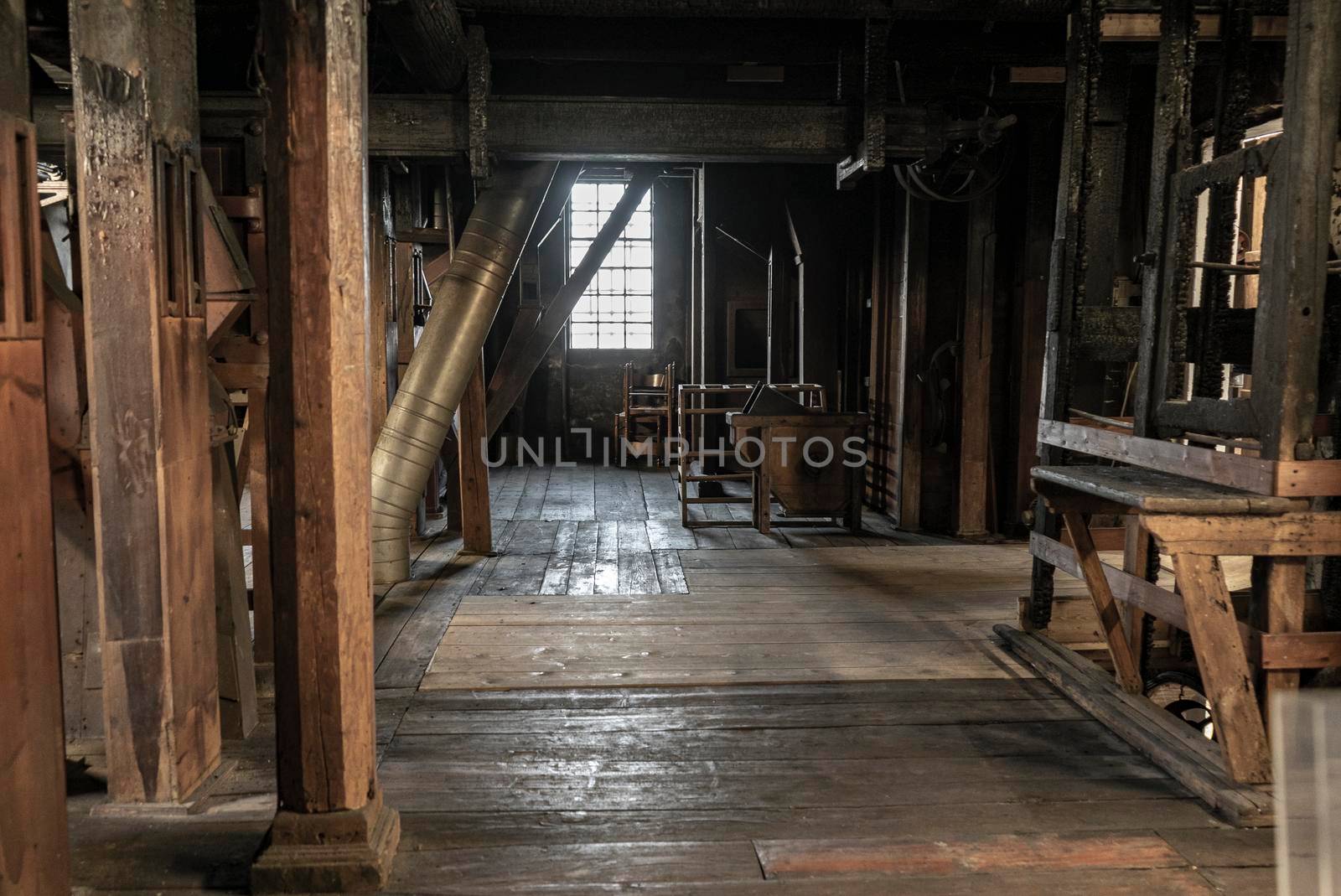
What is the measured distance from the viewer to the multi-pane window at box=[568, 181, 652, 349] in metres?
12.9

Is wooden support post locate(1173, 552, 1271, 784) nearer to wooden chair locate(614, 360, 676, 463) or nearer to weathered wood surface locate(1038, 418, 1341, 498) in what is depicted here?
weathered wood surface locate(1038, 418, 1341, 498)

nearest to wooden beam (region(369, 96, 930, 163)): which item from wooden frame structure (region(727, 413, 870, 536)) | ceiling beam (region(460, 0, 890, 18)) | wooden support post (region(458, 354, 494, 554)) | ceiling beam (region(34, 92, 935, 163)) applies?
ceiling beam (region(34, 92, 935, 163))

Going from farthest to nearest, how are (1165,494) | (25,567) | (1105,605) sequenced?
(1105,605)
(1165,494)
(25,567)

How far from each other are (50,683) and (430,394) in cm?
385

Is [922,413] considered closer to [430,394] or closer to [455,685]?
[430,394]

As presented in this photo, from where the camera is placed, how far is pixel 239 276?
3.12 m

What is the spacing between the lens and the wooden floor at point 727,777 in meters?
2.43

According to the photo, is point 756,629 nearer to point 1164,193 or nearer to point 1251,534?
point 1251,534

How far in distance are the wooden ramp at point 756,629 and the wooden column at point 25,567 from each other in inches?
82.6

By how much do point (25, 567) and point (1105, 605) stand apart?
11.1 feet

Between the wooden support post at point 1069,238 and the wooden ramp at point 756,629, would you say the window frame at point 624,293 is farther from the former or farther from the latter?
the wooden support post at point 1069,238

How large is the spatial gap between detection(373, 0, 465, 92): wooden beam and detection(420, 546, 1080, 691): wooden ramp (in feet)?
8.73

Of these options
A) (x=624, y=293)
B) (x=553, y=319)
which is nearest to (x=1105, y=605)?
(x=553, y=319)

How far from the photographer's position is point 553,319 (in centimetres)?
748
